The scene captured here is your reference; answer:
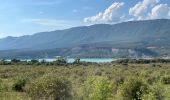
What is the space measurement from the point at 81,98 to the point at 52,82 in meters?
2.33

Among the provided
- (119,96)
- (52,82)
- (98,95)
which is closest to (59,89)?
(52,82)

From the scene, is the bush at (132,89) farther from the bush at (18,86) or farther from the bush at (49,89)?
the bush at (18,86)

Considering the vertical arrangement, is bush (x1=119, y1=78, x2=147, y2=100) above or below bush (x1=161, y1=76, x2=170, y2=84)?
above

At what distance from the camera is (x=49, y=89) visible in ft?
66.0

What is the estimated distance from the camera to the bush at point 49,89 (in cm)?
2000

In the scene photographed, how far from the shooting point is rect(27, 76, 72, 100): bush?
2000cm

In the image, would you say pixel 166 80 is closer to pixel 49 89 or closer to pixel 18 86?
pixel 18 86

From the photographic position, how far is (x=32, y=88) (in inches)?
803

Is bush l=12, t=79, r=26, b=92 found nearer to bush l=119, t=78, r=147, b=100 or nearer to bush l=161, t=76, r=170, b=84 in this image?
bush l=119, t=78, r=147, b=100

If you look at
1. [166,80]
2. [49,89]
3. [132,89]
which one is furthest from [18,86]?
[166,80]

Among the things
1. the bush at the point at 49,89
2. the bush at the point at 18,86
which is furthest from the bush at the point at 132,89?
the bush at the point at 18,86

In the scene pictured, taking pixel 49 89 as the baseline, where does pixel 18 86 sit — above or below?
below

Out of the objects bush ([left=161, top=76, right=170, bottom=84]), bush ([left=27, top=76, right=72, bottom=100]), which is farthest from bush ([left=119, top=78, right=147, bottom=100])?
bush ([left=161, top=76, right=170, bottom=84])

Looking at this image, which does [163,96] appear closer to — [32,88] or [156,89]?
[156,89]
